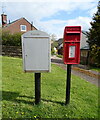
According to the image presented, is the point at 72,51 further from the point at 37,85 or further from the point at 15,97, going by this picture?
the point at 15,97

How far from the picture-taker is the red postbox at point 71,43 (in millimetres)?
2752

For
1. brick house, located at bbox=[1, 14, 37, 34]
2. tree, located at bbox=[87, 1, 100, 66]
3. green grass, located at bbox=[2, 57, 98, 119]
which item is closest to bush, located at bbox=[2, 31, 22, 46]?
tree, located at bbox=[87, 1, 100, 66]

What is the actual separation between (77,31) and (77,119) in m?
1.90

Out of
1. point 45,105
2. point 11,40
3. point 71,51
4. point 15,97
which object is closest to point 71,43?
point 71,51

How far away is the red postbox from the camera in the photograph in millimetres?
2752

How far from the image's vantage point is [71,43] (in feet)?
9.18

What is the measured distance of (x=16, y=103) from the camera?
2.80m

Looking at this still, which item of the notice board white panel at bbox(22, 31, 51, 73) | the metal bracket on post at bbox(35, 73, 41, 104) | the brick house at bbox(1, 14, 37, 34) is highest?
the brick house at bbox(1, 14, 37, 34)

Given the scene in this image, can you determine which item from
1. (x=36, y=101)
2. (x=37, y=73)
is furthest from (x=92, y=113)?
(x=37, y=73)

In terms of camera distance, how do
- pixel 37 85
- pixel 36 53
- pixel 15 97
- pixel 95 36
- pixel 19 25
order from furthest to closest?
pixel 19 25 → pixel 95 36 → pixel 15 97 → pixel 37 85 → pixel 36 53

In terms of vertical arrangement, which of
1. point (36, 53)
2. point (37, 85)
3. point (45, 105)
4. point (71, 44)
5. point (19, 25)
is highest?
point (19, 25)

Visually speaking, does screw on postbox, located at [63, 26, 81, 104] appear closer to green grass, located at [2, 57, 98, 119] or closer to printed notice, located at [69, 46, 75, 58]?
printed notice, located at [69, 46, 75, 58]

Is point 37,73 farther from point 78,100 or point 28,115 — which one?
point 78,100

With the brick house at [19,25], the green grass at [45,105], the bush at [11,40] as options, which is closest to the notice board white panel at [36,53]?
the green grass at [45,105]
